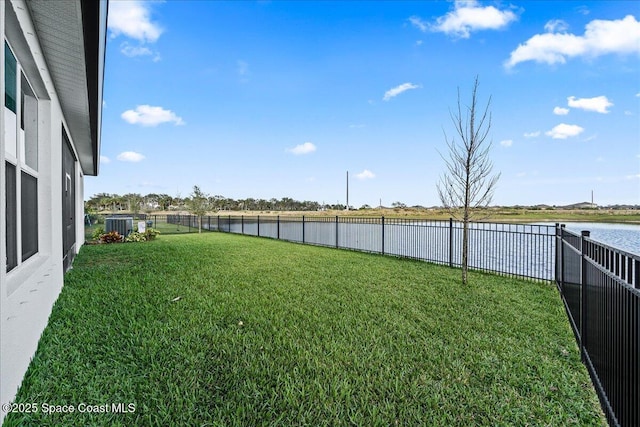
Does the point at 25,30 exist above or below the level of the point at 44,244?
above

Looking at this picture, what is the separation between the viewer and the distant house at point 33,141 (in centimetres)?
219

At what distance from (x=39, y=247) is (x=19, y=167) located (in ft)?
4.92

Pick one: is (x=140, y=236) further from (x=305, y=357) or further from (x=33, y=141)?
(x=305, y=357)

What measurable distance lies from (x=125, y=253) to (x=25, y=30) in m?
7.56

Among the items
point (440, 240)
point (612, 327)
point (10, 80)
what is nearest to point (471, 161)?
point (440, 240)

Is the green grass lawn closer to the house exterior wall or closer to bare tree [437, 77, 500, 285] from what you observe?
the house exterior wall

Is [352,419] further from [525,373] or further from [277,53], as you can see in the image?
[277,53]

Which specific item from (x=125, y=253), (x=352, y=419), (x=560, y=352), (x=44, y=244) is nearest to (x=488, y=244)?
(x=560, y=352)

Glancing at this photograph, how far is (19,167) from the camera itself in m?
2.71

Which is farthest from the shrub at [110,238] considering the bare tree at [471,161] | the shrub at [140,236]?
the bare tree at [471,161]

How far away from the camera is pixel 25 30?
2.54 metres

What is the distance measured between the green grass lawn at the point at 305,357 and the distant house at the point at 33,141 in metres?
0.43

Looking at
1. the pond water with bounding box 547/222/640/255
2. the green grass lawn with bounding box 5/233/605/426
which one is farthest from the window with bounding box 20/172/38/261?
the pond water with bounding box 547/222/640/255

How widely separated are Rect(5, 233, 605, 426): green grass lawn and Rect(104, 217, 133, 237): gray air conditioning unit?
9.37 m
